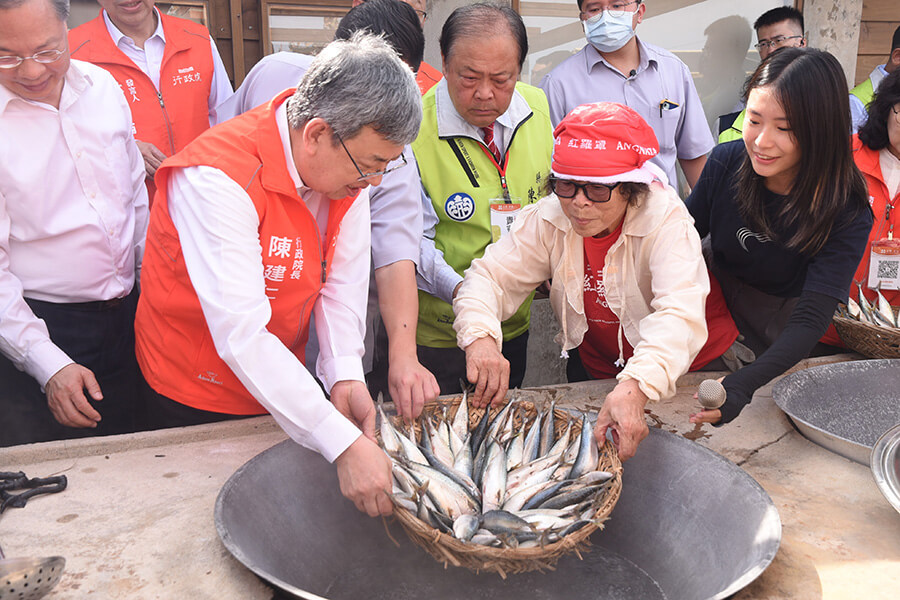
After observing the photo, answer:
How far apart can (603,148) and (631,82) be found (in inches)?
70.5

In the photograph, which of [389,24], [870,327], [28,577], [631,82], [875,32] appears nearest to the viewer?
[28,577]

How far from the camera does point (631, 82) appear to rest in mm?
3643

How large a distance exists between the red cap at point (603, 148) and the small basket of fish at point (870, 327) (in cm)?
125

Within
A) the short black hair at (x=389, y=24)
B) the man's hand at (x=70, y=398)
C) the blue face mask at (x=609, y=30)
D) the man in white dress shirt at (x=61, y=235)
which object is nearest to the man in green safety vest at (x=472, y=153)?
the short black hair at (x=389, y=24)

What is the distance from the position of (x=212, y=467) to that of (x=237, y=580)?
21.8 inches

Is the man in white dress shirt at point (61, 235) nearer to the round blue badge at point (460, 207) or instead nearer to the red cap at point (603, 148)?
the round blue badge at point (460, 207)

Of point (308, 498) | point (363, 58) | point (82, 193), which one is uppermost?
point (363, 58)

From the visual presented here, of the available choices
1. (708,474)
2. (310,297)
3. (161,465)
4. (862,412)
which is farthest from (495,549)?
(862,412)

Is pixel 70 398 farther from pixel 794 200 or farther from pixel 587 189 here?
pixel 794 200

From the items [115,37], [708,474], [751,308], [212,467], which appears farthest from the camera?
[115,37]

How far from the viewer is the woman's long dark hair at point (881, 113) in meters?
2.95

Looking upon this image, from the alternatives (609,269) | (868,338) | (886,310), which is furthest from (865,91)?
(609,269)

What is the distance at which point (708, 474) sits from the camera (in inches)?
75.3

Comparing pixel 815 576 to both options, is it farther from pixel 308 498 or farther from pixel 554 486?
pixel 308 498
